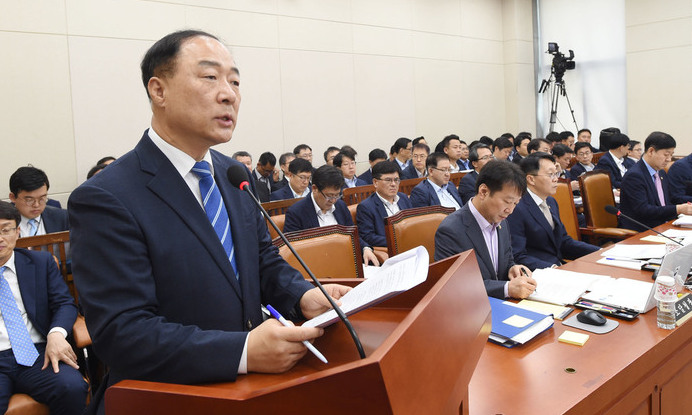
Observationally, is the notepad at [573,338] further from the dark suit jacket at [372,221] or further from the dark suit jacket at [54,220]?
the dark suit jacket at [54,220]

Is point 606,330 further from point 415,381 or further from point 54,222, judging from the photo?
point 54,222

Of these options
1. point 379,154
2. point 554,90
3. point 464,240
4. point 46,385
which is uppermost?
point 554,90

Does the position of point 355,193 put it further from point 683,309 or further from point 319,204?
point 683,309

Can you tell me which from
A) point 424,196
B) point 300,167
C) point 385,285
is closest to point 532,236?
point 424,196

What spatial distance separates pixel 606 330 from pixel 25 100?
498cm

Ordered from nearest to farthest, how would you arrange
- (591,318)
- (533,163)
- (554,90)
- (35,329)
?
(591,318), (35,329), (533,163), (554,90)

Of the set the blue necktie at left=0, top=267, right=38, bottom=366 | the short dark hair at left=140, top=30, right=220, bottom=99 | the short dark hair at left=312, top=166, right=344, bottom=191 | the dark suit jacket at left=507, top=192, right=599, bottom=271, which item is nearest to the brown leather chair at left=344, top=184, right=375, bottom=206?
the short dark hair at left=312, top=166, right=344, bottom=191

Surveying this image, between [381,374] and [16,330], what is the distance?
81.2 inches

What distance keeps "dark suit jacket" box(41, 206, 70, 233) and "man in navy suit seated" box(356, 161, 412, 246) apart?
214cm

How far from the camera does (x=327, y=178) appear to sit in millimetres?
3525

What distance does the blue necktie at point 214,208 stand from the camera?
1.08 metres

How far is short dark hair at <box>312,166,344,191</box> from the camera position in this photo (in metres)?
3.52

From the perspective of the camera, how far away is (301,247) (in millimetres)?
2273

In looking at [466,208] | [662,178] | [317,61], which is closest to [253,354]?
[466,208]
